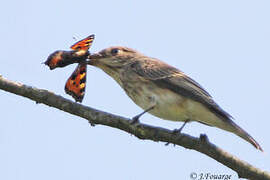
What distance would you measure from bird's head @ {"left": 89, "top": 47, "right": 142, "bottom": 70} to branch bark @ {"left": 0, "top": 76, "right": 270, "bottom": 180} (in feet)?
7.31

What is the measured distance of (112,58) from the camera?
7.73m

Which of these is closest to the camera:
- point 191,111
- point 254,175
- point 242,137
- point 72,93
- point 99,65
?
point 254,175

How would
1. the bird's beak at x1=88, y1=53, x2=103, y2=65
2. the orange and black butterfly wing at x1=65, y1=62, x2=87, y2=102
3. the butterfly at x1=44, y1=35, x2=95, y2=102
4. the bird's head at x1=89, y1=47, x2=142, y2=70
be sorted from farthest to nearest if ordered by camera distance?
the bird's head at x1=89, y1=47, x2=142, y2=70 < the bird's beak at x1=88, y1=53, x2=103, y2=65 < the butterfly at x1=44, y1=35, x2=95, y2=102 < the orange and black butterfly wing at x1=65, y1=62, x2=87, y2=102

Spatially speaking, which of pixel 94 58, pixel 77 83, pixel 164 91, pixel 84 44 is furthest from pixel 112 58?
pixel 77 83

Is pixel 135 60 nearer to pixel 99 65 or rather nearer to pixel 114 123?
pixel 99 65

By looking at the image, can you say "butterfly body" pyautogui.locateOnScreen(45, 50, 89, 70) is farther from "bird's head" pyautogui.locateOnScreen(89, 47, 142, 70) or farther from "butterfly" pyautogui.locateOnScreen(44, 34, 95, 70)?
"bird's head" pyautogui.locateOnScreen(89, 47, 142, 70)

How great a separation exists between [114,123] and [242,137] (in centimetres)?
226

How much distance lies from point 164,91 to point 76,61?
1.54 metres

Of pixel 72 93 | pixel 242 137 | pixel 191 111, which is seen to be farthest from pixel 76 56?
pixel 242 137

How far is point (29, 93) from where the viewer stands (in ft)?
16.5

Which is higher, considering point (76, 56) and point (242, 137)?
point (76, 56)

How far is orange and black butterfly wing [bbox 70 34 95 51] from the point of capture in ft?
21.0

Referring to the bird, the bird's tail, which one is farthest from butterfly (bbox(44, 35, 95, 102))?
the bird's tail

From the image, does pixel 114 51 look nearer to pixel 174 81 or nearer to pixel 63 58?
pixel 174 81
